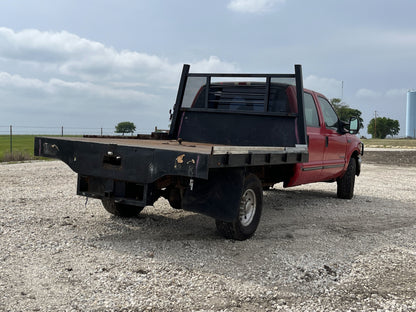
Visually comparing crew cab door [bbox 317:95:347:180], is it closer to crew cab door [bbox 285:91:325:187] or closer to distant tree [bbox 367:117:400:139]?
crew cab door [bbox 285:91:325:187]

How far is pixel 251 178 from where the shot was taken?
579cm

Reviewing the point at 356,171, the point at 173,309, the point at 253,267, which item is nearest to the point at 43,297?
the point at 173,309

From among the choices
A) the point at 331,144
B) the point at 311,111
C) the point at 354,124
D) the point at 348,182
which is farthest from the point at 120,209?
the point at 348,182

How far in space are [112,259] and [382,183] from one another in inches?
436

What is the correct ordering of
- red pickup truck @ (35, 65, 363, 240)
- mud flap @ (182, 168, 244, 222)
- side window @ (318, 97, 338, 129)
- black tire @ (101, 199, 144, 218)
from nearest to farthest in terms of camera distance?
red pickup truck @ (35, 65, 363, 240) < mud flap @ (182, 168, 244, 222) < black tire @ (101, 199, 144, 218) < side window @ (318, 97, 338, 129)

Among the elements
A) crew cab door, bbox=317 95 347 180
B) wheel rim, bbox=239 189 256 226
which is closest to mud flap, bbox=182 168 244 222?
wheel rim, bbox=239 189 256 226

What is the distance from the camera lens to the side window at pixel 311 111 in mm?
7932

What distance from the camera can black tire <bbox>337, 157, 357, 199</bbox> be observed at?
998 cm

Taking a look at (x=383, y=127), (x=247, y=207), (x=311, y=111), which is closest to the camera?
(x=247, y=207)

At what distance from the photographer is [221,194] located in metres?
5.36

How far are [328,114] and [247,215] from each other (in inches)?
149

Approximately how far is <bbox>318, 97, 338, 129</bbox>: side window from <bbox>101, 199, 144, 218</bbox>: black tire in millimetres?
3996

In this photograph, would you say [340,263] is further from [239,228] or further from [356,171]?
[356,171]

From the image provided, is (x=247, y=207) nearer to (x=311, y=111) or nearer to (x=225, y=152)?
(x=225, y=152)
